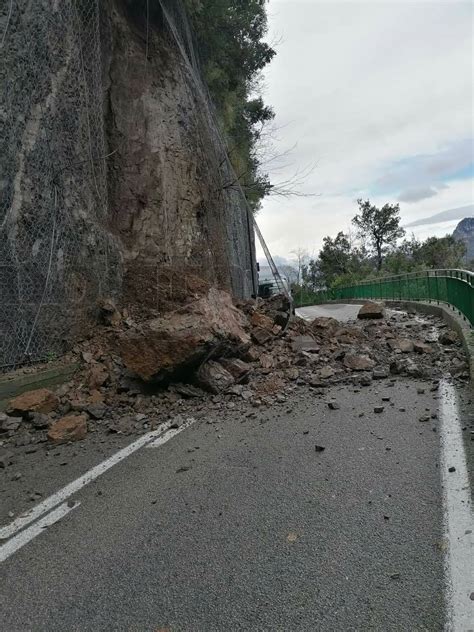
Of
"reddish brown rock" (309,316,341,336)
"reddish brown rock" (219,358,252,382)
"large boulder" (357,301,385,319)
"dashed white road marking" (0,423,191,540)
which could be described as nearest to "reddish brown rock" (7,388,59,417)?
"dashed white road marking" (0,423,191,540)

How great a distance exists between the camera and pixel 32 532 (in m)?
3.08

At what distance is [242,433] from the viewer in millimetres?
4672

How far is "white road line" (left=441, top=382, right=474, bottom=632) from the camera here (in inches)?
80.0

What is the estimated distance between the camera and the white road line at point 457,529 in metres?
2.03

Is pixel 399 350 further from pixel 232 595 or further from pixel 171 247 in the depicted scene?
pixel 232 595

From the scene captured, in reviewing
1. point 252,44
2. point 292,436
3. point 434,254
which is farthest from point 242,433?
point 434,254

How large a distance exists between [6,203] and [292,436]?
15.9 feet

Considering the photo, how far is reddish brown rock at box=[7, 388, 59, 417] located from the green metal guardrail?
259 inches

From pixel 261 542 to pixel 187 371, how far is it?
3619 mm

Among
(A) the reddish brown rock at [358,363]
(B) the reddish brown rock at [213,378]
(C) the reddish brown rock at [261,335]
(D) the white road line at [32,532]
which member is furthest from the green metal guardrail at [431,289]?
(D) the white road line at [32,532]

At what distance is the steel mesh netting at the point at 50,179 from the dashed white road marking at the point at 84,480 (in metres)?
2.52

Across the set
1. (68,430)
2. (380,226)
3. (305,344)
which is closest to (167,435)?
(68,430)

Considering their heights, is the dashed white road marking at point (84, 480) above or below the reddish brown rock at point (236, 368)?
below

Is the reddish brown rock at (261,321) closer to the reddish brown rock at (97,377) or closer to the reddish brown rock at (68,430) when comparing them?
the reddish brown rock at (97,377)
